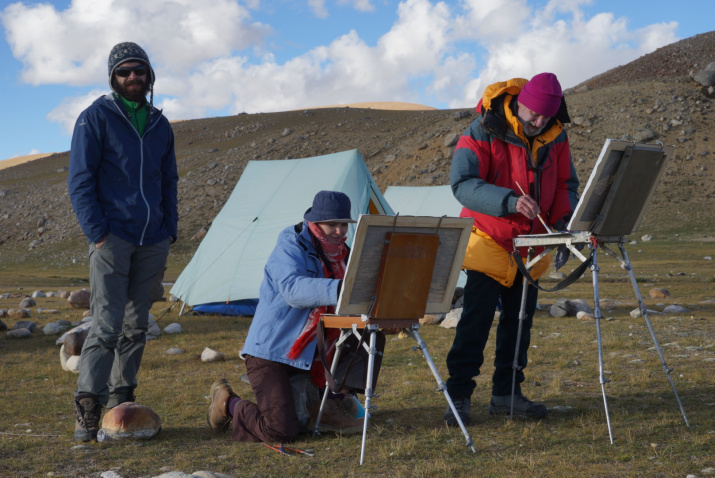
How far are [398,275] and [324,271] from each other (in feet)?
2.45

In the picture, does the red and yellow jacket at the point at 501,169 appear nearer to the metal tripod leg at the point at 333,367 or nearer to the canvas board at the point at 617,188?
the canvas board at the point at 617,188

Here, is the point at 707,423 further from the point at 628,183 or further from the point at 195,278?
the point at 195,278

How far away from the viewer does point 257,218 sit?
11.8 m

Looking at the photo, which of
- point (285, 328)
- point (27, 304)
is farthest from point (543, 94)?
point (27, 304)

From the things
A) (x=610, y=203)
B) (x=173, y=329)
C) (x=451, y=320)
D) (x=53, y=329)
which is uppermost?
(x=610, y=203)

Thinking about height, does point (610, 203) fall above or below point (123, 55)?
below

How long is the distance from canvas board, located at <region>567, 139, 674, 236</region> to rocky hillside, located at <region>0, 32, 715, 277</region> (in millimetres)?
24757

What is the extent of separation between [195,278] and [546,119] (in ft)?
27.2

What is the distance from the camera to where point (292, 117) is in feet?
209

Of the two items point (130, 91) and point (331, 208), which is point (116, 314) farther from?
point (331, 208)

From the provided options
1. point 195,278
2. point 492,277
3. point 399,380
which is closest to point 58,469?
point 492,277

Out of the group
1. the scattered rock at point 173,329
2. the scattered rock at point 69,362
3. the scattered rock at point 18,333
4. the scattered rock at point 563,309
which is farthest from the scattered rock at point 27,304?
the scattered rock at point 563,309

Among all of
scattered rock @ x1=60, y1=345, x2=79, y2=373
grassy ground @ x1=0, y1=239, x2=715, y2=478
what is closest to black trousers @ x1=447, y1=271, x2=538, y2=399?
grassy ground @ x1=0, y1=239, x2=715, y2=478

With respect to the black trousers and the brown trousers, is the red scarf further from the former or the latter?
the black trousers
